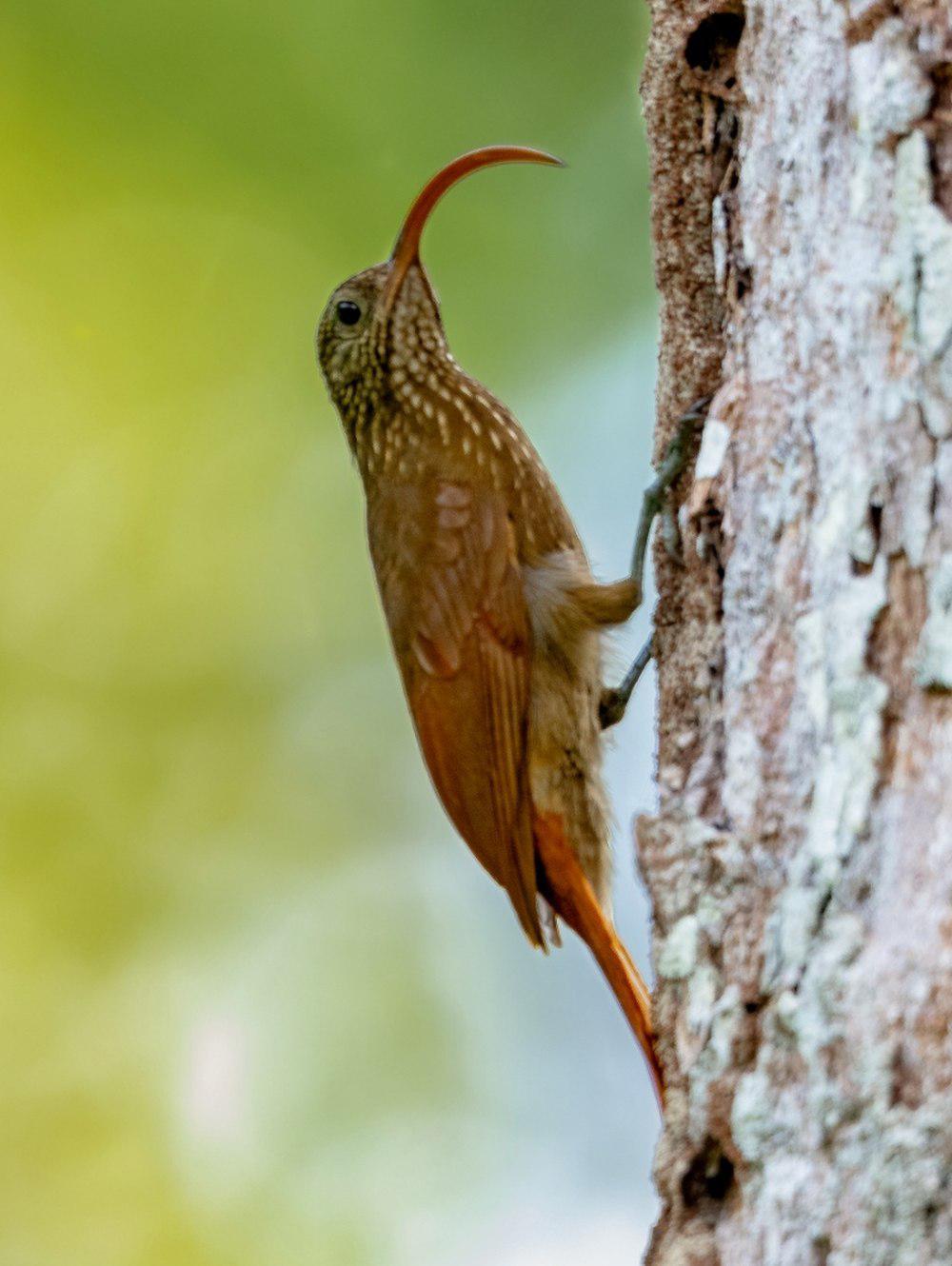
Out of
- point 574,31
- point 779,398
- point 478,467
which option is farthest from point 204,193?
point 779,398

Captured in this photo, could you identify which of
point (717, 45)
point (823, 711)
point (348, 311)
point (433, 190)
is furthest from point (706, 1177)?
point (348, 311)

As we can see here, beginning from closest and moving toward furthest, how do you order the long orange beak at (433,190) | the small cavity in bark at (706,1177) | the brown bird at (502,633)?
the small cavity in bark at (706,1177), the brown bird at (502,633), the long orange beak at (433,190)

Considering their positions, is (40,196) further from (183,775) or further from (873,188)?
(873,188)

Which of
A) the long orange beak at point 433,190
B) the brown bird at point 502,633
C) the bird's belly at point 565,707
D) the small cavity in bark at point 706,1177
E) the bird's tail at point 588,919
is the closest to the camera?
the small cavity in bark at point 706,1177

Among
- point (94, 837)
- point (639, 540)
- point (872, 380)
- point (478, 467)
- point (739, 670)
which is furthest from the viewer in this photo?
point (94, 837)

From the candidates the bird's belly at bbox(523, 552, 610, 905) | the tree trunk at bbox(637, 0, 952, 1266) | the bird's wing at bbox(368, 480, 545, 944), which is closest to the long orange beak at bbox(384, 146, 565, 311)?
the bird's wing at bbox(368, 480, 545, 944)

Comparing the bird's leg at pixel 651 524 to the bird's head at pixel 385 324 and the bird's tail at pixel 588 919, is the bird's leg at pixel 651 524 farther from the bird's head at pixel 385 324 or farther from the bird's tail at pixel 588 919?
the bird's head at pixel 385 324

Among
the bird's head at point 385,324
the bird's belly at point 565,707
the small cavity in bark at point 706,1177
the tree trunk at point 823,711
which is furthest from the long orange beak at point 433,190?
the small cavity in bark at point 706,1177
